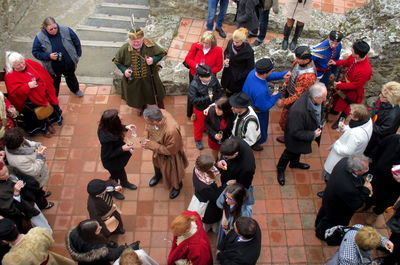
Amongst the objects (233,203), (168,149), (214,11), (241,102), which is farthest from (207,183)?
(214,11)

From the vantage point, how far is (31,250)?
3.42 meters

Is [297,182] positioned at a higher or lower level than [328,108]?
lower

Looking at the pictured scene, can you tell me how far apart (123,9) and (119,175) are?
6.21m

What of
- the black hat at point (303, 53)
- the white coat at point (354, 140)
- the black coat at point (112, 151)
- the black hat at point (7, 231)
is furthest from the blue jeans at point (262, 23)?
the black hat at point (7, 231)

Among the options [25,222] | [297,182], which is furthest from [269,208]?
[25,222]

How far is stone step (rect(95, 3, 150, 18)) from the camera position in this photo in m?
9.82

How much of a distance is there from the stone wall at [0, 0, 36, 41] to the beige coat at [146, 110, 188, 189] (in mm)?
6922

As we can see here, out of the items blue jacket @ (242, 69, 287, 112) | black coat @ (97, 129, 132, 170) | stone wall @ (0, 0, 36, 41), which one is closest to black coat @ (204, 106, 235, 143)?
blue jacket @ (242, 69, 287, 112)

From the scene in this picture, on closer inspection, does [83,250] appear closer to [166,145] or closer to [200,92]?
[166,145]

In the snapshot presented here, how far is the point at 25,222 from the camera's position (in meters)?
4.37

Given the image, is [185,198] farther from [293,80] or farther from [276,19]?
[276,19]

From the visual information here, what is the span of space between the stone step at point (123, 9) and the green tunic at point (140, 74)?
4.18 metres

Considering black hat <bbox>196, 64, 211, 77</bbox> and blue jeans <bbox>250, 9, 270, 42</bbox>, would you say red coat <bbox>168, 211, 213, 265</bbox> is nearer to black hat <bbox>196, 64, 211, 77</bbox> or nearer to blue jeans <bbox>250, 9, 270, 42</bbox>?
black hat <bbox>196, 64, 211, 77</bbox>

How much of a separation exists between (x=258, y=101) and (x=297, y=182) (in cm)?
142
